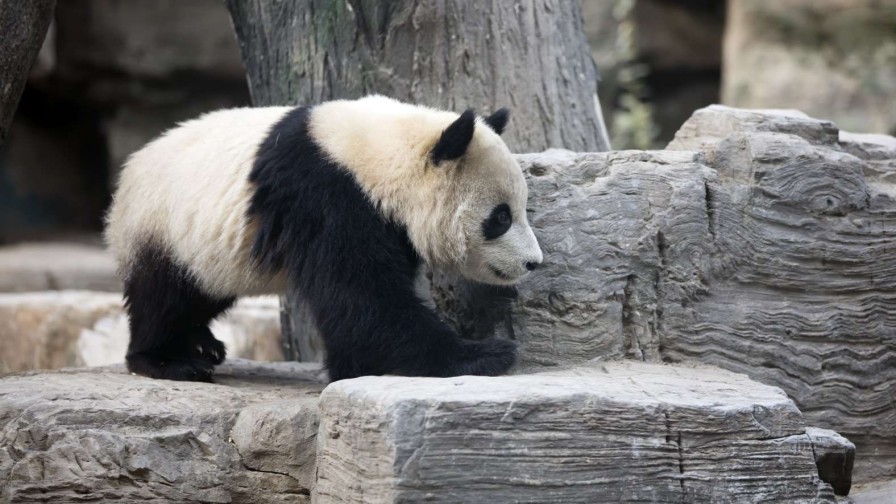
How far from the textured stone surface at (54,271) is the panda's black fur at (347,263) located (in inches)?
226

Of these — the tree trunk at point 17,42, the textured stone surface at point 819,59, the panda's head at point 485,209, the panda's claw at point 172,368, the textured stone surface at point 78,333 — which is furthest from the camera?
the textured stone surface at point 819,59

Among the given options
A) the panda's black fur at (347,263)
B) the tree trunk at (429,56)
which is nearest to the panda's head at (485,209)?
the panda's black fur at (347,263)

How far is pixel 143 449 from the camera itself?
14.2 feet

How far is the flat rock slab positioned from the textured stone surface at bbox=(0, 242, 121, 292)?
6.97 metres

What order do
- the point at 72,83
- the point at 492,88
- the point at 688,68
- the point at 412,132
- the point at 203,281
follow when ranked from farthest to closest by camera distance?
the point at 688,68 → the point at 72,83 → the point at 492,88 → the point at 203,281 → the point at 412,132

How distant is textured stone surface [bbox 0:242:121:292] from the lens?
9.95m

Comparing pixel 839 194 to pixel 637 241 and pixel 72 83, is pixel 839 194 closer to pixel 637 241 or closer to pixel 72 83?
pixel 637 241

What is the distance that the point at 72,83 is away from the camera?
12.4 m

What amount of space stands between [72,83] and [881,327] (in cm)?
1048

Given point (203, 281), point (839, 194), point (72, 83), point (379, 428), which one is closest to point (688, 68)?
point (72, 83)

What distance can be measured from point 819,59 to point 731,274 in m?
→ 7.55

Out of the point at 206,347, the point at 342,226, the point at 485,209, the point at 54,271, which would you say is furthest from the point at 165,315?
the point at 54,271

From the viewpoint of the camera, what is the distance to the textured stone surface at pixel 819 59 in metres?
11.1

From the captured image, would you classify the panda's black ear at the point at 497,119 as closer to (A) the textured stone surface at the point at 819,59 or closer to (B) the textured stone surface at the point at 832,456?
(B) the textured stone surface at the point at 832,456
